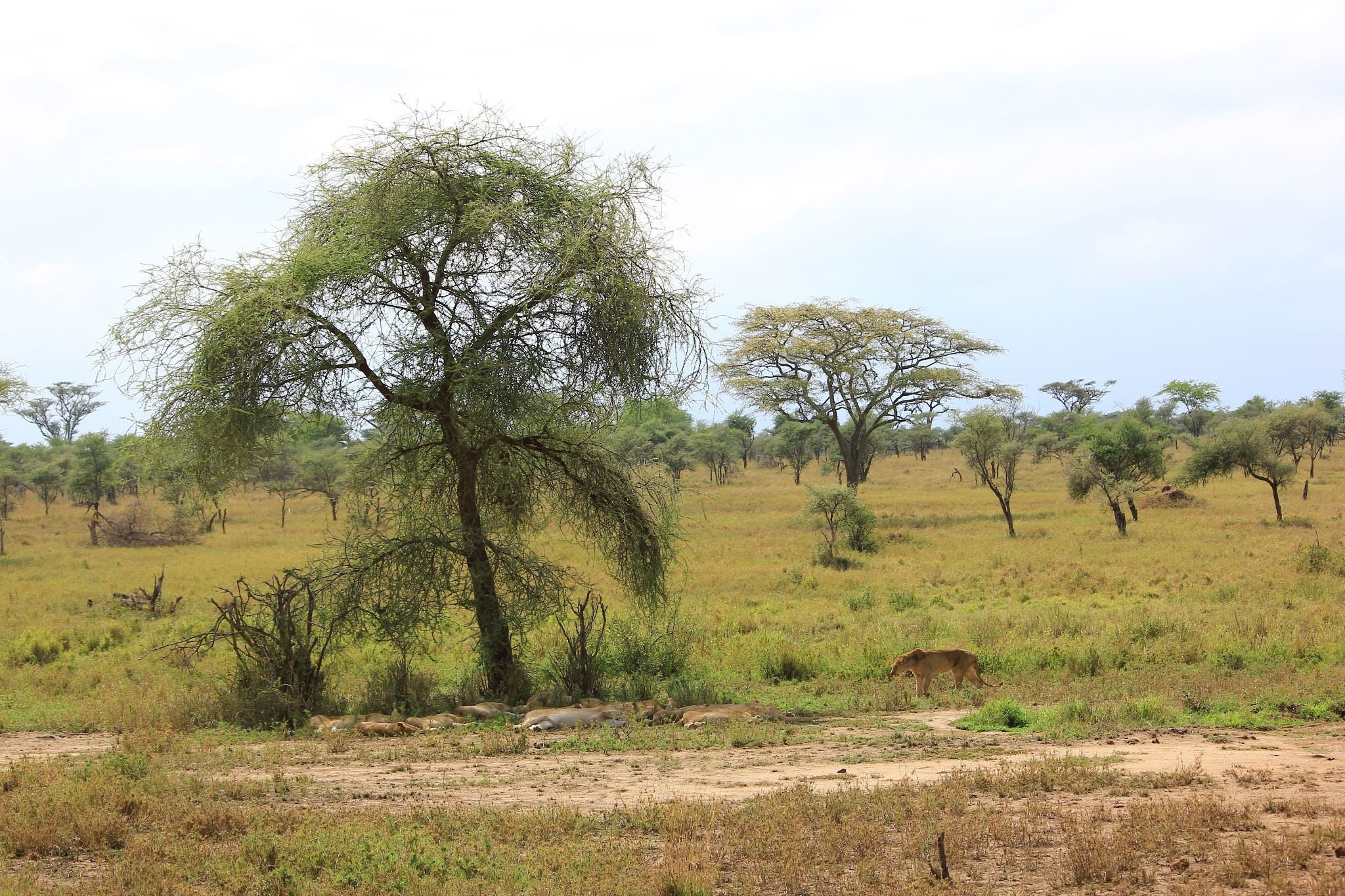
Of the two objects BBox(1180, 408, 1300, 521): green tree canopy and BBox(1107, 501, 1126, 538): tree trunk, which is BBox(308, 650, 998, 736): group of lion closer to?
BBox(1107, 501, 1126, 538): tree trunk

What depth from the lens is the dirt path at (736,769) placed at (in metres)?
7.06

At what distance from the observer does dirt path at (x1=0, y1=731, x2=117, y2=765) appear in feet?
29.6

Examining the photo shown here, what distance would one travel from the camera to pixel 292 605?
39.2 feet

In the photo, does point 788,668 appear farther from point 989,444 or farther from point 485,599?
point 989,444

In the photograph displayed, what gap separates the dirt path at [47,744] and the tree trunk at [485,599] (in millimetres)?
4133

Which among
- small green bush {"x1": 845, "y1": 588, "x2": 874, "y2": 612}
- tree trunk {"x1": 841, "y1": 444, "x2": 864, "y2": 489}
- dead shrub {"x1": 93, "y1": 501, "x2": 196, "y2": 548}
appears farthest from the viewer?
tree trunk {"x1": 841, "y1": 444, "x2": 864, "y2": 489}

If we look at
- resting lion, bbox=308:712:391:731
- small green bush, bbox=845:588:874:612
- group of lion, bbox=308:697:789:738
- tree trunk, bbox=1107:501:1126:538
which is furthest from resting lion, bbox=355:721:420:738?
tree trunk, bbox=1107:501:1126:538

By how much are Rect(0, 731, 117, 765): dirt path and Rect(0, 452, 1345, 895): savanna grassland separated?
0.32 metres

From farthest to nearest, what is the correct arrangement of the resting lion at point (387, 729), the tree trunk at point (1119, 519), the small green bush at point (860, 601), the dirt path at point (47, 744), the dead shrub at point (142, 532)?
the dead shrub at point (142, 532) → the tree trunk at point (1119, 519) → the small green bush at point (860, 601) → the resting lion at point (387, 729) → the dirt path at point (47, 744)

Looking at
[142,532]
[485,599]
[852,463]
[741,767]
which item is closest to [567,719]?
[485,599]

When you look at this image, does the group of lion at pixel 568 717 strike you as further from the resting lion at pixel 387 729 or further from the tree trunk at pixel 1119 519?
the tree trunk at pixel 1119 519

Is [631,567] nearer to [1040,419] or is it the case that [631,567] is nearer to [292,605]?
[292,605]

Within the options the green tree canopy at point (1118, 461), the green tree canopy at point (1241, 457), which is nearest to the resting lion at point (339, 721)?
the green tree canopy at point (1118, 461)

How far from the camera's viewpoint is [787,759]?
27.4 feet
